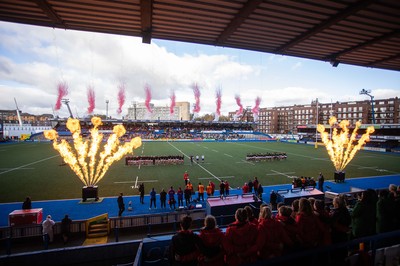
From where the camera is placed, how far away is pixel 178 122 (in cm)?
8025

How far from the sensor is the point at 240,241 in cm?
365

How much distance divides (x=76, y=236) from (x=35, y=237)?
1.64m

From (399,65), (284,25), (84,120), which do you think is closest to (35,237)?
(284,25)

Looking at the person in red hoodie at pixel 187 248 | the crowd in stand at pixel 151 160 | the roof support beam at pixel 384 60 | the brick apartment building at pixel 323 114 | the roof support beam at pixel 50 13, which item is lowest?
the crowd in stand at pixel 151 160

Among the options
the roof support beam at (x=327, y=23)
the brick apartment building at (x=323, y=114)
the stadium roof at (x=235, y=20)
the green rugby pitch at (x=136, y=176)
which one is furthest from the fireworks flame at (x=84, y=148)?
the brick apartment building at (x=323, y=114)

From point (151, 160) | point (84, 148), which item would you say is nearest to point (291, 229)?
point (84, 148)

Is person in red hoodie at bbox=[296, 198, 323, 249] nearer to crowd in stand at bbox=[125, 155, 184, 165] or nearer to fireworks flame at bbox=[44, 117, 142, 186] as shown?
fireworks flame at bbox=[44, 117, 142, 186]

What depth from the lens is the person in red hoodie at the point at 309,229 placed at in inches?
159

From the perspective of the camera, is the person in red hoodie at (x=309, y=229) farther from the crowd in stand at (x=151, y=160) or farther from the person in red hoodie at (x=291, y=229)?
the crowd in stand at (x=151, y=160)

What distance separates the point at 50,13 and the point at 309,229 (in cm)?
836

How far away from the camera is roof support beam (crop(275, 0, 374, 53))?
600 cm

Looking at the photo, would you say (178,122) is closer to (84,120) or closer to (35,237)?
(84,120)

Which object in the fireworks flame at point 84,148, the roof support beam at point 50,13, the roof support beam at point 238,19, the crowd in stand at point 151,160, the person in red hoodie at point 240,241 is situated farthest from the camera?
the crowd in stand at point 151,160

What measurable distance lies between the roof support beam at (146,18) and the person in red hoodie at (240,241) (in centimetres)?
553
